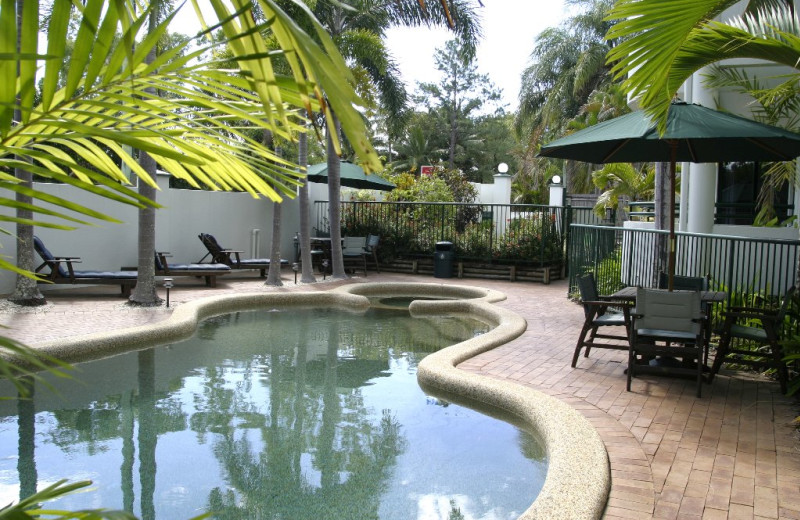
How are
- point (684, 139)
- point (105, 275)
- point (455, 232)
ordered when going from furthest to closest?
point (455, 232)
point (105, 275)
point (684, 139)

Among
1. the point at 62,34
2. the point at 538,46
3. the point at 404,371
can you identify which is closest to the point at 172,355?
the point at 404,371

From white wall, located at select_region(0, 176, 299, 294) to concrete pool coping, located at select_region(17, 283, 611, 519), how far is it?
271 centimetres

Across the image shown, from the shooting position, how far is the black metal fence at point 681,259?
7.95 meters

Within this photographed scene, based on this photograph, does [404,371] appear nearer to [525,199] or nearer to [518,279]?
[518,279]

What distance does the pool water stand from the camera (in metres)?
4.60

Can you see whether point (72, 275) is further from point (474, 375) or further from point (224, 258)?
point (474, 375)

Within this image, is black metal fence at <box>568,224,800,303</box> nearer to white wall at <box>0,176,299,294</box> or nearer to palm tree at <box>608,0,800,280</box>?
palm tree at <box>608,0,800,280</box>

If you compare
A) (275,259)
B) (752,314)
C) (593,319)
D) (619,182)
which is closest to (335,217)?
(275,259)

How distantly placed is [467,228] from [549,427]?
1245cm

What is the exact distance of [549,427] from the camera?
16.9 ft

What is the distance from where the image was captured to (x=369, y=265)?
1786 centimetres

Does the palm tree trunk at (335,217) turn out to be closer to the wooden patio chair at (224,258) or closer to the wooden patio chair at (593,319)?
the wooden patio chair at (224,258)

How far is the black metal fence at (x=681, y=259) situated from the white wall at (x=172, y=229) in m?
6.97

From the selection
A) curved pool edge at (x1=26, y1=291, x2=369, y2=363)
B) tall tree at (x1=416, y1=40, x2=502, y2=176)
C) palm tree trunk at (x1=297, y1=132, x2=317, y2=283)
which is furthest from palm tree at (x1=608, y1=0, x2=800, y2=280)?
tall tree at (x1=416, y1=40, x2=502, y2=176)
